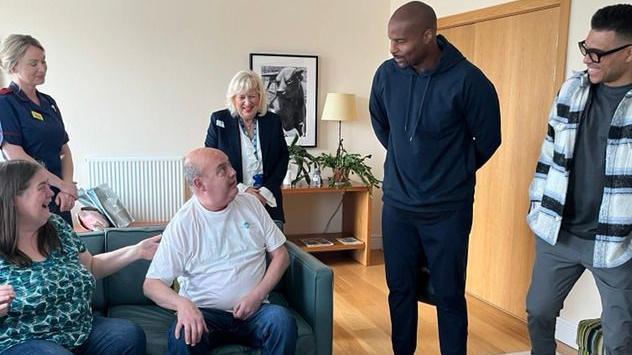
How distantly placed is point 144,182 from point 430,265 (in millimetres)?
2797

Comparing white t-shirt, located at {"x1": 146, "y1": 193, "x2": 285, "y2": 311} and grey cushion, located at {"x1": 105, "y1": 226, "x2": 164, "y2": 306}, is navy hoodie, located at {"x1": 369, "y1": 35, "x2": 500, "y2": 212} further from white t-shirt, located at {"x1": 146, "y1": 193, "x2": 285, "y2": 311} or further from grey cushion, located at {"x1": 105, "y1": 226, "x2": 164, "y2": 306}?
grey cushion, located at {"x1": 105, "y1": 226, "x2": 164, "y2": 306}

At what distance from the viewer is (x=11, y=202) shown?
164 centimetres

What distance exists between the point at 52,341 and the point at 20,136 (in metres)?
1.06

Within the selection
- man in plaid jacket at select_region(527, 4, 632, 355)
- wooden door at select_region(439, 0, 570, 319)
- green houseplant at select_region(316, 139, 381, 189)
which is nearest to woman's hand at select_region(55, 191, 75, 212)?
man in plaid jacket at select_region(527, 4, 632, 355)

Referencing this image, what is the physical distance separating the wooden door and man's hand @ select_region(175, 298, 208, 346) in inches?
85.0

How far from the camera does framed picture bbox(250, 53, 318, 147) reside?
178 inches

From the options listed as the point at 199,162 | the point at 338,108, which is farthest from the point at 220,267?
the point at 338,108

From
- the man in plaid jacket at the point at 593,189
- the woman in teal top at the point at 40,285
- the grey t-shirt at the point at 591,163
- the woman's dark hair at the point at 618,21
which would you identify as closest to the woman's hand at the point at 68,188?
the woman in teal top at the point at 40,285

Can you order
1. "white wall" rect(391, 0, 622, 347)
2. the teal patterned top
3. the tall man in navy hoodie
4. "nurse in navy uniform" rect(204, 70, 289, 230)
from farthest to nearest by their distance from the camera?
"white wall" rect(391, 0, 622, 347), "nurse in navy uniform" rect(204, 70, 289, 230), the tall man in navy hoodie, the teal patterned top

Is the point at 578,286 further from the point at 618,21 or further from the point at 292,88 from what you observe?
the point at 292,88

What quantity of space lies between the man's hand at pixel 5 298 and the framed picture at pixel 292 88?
10.4 ft

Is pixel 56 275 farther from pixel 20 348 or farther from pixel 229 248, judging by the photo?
pixel 229 248

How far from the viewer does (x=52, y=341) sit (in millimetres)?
1687

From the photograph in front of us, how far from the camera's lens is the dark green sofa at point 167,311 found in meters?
2.12
